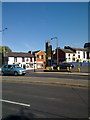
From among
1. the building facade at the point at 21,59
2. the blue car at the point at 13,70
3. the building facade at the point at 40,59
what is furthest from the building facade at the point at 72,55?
the blue car at the point at 13,70

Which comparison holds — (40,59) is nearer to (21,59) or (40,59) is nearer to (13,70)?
(21,59)

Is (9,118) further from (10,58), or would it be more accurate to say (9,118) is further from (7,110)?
(10,58)

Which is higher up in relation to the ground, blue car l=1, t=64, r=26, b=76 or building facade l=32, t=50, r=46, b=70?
building facade l=32, t=50, r=46, b=70

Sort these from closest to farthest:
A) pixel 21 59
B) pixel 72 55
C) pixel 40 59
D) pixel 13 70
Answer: pixel 13 70 → pixel 21 59 → pixel 40 59 → pixel 72 55

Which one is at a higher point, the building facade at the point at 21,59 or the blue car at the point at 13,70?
the building facade at the point at 21,59

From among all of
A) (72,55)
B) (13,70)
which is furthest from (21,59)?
(13,70)

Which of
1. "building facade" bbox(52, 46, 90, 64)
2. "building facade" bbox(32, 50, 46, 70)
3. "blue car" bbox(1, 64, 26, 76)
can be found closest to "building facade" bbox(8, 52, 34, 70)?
"building facade" bbox(32, 50, 46, 70)

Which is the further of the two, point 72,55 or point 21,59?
point 72,55

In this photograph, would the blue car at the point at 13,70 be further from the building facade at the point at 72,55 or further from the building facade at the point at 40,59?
the building facade at the point at 72,55

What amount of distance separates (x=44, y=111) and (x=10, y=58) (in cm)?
6322

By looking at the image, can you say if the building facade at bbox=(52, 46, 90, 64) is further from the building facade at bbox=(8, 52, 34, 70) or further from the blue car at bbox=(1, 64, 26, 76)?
the blue car at bbox=(1, 64, 26, 76)

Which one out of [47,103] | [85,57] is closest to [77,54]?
[85,57]

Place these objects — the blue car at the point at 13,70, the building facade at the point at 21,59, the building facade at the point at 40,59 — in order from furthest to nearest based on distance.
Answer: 1. the building facade at the point at 40,59
2. the building facade at the point at 21,59
3. the blue car at the point at 13,70

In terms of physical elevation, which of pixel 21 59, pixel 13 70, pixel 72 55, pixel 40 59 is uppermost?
pixel 72 55
